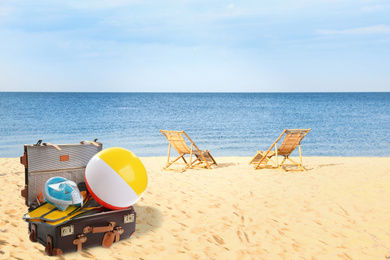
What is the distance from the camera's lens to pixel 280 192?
20.3ft

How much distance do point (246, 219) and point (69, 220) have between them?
228cm

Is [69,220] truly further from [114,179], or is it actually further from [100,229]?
[114,179]

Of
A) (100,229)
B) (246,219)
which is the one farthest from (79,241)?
(246,219)

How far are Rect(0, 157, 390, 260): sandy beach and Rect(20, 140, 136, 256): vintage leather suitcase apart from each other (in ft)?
0.33

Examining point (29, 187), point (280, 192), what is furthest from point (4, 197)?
point (280, 192)

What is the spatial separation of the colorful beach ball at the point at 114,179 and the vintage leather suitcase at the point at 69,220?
0.47 ft

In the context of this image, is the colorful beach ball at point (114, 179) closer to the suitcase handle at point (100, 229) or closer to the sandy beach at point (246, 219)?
the suitcase handle at point (100, 229)

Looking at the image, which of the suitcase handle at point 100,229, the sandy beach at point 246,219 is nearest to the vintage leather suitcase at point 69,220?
the suitcase handle at point 100,229

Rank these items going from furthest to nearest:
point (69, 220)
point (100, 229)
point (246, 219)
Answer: point (246, 219) → point (100, 229) → point (69, 220)

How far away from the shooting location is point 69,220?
3.47 metres

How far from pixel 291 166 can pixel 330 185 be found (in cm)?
246

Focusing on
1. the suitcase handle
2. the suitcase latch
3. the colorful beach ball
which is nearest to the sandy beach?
the suitcase latch

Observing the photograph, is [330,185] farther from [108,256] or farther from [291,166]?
[108,256]

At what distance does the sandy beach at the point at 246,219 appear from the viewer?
372 cm
